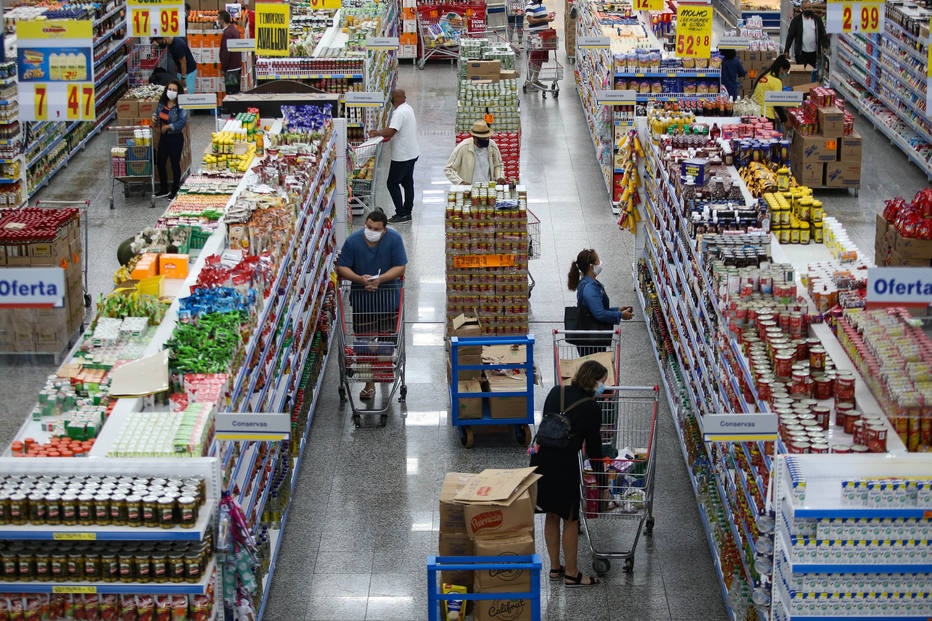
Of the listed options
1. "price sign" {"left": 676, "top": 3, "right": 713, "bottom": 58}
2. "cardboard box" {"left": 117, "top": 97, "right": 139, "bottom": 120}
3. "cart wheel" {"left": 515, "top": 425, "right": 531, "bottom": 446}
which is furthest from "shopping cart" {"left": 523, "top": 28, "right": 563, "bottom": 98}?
"cart wheel" {"left": 515, "top": 425, "right": 531, "bottom": 446}

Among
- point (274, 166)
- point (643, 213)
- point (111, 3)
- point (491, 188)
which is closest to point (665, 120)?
point (643, 213)

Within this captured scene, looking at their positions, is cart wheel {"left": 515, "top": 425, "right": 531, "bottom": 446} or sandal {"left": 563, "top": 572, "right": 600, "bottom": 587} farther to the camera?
cart wheel {"left": 515, "top": 425, "right": 531, "bottom": 446}

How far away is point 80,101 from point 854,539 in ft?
29.5

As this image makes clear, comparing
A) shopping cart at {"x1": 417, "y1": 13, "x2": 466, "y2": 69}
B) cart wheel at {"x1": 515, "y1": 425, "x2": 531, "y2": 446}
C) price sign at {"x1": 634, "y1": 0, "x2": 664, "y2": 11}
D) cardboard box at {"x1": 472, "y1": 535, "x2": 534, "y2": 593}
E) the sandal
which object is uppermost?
price sign at {"x1": 634, "y1": 0, "x2": 664, "y2": 11}

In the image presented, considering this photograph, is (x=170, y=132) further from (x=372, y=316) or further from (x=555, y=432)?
(x=555, y=432)

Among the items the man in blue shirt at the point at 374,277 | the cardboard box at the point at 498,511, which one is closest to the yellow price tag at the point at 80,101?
the man in blue shirt at the point at 374,277

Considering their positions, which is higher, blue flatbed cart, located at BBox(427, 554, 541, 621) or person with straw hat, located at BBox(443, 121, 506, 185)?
person with straw hat, located at BBox(443, 121, 506, 185)

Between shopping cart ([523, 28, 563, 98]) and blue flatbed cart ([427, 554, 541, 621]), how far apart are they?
649 inches

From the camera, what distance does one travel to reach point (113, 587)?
23.2 feet

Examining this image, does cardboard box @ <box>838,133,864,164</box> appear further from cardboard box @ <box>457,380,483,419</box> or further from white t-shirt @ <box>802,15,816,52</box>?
cardboard box @ <box>457,380,483,419</box>

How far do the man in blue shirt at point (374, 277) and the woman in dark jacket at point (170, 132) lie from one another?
6.25 m

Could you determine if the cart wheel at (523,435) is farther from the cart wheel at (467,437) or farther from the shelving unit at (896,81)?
the shelving unit at (896,81)

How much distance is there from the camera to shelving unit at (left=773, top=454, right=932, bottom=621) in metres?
6.86

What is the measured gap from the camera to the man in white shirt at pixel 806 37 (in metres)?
21.7
